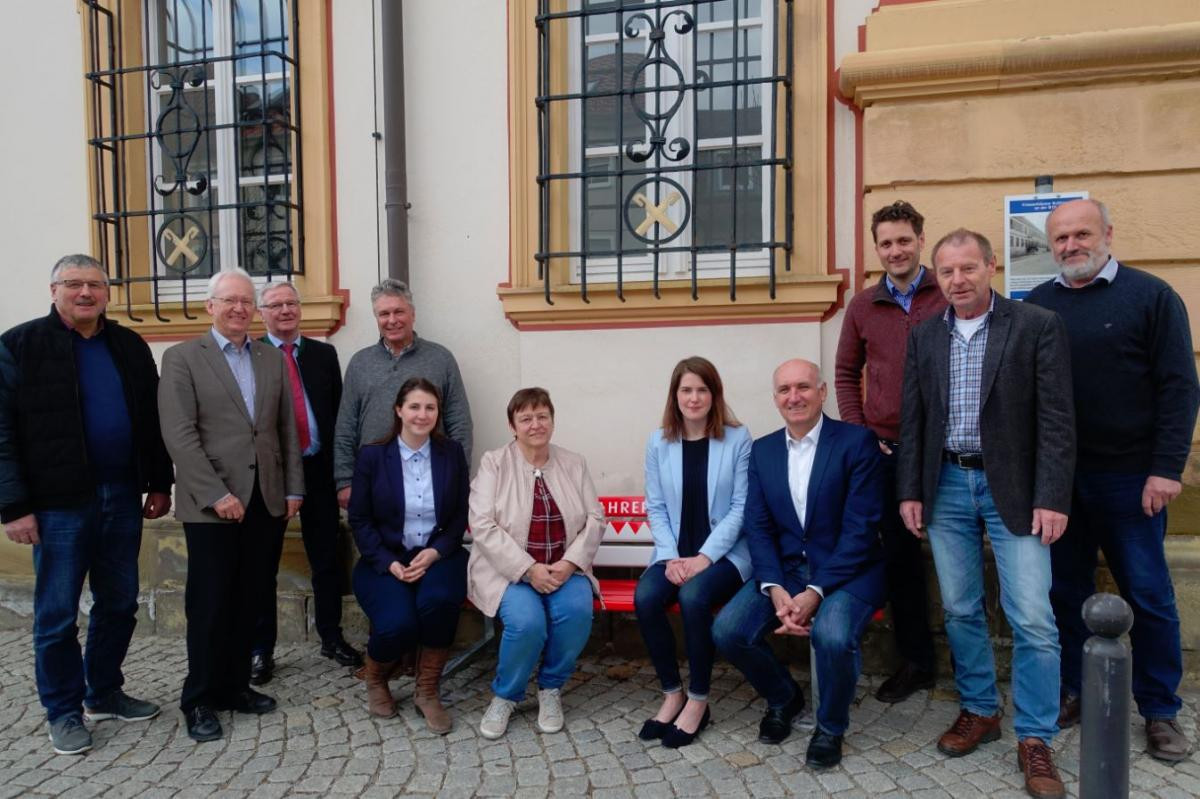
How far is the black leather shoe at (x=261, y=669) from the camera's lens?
14.8 feet

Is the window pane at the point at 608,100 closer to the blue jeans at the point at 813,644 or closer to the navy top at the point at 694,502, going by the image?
the navy top at the point at 694,502

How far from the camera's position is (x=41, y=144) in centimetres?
585

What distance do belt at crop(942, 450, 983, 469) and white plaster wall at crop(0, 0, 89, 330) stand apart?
5.16 meters

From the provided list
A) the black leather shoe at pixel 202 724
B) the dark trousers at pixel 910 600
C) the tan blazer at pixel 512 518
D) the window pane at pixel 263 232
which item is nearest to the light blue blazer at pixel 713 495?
the tan blazer at pixel 512 518

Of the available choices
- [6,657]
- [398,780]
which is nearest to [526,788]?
[398,780]

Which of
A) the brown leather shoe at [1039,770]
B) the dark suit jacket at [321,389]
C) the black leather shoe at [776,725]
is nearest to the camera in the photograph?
the brown leather shoe at [1039,770]

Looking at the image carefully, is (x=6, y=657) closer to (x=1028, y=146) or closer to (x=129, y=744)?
(x=129, y=744)

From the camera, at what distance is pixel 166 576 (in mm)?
5387

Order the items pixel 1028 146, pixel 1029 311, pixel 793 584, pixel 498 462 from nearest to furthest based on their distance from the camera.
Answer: pixel 1029 311, pixel 793 584, pixel 498 462, pixel 1028 146

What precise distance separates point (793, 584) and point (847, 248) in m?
1.87

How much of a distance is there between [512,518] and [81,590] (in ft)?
5.90

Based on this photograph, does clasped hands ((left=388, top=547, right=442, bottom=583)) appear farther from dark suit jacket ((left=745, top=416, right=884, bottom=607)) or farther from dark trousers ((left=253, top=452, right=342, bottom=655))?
dark suit jacket ((left=745, top=416, right=884, bottom=607))

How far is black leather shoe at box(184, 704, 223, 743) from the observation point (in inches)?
152

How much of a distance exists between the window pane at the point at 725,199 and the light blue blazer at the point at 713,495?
1.46 meters
